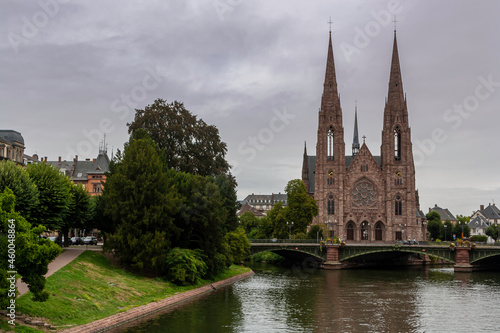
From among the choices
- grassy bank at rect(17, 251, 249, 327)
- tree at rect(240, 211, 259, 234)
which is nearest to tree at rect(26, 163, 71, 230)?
grassy bank at rect(17, 251, 249, 327)

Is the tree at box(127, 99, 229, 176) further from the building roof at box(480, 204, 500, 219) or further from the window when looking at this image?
the building roof at box(480, 204, 500, 219)

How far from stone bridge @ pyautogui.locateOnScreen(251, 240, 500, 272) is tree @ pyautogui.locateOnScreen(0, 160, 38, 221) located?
51.6 metres

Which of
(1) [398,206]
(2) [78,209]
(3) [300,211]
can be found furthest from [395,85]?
(2) [78,209]

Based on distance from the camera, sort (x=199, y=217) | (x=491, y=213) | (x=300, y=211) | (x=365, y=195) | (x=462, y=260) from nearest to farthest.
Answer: (x=199, y=217) < (x=462, y=260) < (x=300, y=211) < (x=365, y=195) < (x=491, y=213)

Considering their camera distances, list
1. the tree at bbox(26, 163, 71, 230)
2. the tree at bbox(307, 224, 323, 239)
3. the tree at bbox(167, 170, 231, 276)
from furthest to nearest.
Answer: the tree at bbox(307, 224, 323, 239) < the tree at bbox(167, 170, 231, 276) < the tree at bbox(26, 163, 71, 230)

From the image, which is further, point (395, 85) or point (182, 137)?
point (395, 85)

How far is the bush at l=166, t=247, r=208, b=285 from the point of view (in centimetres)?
5088

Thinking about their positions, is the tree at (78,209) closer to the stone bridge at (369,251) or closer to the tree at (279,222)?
the stone bridge at (369,251)

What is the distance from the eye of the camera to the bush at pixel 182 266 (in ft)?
167

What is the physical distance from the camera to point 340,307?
48.0 m

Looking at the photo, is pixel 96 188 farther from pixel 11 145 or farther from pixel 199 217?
pixel 199 217

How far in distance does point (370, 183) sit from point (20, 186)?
323 feet

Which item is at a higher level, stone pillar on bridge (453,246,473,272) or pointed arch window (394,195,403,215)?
pointed arch window (394,195,403,215)

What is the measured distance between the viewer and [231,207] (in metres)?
72.2
